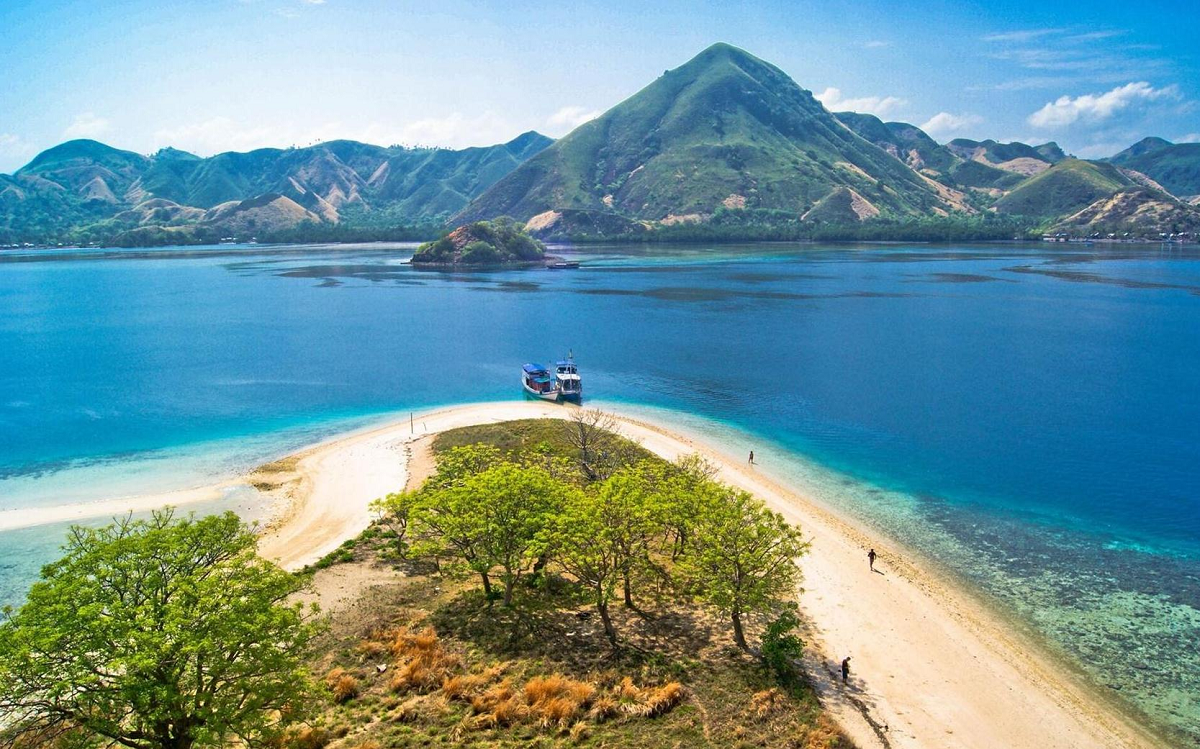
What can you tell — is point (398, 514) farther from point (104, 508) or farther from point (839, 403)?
point (839, 403)

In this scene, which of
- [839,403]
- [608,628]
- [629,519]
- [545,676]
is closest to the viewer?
[545,676]

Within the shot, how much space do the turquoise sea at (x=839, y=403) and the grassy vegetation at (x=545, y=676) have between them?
1854 centimetres

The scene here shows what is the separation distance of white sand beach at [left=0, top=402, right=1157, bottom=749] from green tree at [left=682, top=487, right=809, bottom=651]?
368 centimetres

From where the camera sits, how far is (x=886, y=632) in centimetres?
3656

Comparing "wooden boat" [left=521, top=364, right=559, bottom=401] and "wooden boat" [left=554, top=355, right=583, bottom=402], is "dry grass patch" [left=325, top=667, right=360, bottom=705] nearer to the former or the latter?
"wooden boat" [left=521, top=364, right=559, bottom=401]

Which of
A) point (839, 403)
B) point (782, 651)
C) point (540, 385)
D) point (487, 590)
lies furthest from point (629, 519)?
point (839, 403)

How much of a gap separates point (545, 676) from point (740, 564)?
35.0 ft

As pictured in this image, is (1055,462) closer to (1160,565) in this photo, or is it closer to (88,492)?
(1160,565)

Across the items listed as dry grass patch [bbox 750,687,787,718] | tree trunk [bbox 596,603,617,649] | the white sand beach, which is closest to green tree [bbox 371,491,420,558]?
the white sand beach

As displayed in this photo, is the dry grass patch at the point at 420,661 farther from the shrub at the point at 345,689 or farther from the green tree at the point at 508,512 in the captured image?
the green tree at the point at 508,512

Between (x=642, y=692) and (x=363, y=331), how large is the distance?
423ft

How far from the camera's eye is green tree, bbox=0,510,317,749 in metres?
20.1

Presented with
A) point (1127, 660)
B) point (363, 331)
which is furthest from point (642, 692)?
point (363, 331)

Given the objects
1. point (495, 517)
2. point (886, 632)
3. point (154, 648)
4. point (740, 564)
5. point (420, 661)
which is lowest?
point (886, 632)
